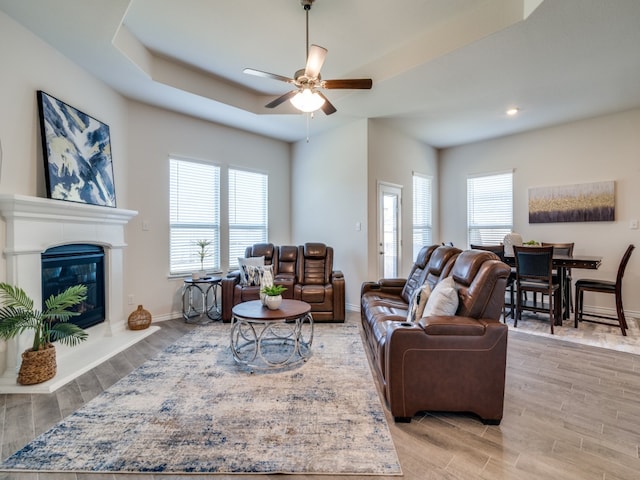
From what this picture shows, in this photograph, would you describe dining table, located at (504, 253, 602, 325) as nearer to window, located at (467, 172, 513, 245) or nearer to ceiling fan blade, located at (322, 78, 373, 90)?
window, located at (467, 172, 513, 245)

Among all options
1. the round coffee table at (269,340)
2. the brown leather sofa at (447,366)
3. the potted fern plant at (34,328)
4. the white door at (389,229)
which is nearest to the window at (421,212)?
the white door at (389,229)

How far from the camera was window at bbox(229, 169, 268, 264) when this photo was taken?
5.33 metres

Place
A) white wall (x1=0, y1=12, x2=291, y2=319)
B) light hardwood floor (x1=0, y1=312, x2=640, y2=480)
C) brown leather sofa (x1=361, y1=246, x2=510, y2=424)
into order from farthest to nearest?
white wall (x1=0, y1=12, x2=291, y2=319) < brown leather sofa (x1=361, y1=246, x2=510, y2=424) < light hardwood floor (x1=0, y1=312, x2=640, y2=480)

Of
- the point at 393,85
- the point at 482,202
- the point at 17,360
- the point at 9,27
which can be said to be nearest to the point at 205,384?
the point at 17,360

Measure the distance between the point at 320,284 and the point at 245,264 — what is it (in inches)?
46.1

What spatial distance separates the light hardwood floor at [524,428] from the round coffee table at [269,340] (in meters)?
1.02

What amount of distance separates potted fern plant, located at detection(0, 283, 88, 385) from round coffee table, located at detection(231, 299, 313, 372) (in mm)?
1363

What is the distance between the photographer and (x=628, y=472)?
64.2 inches

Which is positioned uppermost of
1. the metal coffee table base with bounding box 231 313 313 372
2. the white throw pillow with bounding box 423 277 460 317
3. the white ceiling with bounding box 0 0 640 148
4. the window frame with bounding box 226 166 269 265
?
the white ceiling with bounding box 0 0 640 148

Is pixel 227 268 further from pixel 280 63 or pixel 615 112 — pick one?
pixel 615 112

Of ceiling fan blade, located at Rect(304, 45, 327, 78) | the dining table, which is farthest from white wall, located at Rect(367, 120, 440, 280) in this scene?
ceiling fan blade, located at Rect(304, 45, 327, 78)

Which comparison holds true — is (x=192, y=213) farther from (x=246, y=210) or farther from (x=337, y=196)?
(x=337, y=196)

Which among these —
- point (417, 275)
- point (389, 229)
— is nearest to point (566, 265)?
point (417, 275)

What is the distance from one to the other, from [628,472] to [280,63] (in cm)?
449
